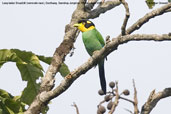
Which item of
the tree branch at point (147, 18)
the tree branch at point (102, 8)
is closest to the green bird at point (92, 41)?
the tree branch at point (102, 8)

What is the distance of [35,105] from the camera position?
4.40 meters

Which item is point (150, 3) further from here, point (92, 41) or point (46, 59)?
point (46, 59)

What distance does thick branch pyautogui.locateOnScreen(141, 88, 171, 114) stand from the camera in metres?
3.18

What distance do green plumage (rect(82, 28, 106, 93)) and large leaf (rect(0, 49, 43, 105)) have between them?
1625mm

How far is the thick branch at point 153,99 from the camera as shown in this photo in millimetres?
3177

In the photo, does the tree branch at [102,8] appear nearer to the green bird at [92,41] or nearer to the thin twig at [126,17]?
the green bird at [92,41]

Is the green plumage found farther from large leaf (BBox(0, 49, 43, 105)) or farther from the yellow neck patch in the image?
large leaf (BBox(0, 49, 43, 105))

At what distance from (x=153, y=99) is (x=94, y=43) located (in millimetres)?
3116

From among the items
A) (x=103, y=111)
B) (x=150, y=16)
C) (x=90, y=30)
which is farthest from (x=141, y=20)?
(x=90, y=30)

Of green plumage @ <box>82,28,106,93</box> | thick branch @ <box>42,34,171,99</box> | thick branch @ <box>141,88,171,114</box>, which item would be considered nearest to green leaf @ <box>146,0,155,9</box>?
green plumage @ <box>82,28,106,93</box>

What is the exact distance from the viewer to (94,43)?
6.48m

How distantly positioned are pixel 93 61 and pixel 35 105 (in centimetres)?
89

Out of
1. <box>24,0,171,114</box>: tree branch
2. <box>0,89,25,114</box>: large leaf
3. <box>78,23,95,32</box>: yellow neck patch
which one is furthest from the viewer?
<box>78,23,95,32</box>: yellow neck patch

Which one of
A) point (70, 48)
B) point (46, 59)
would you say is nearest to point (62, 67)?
point (46, 59)
